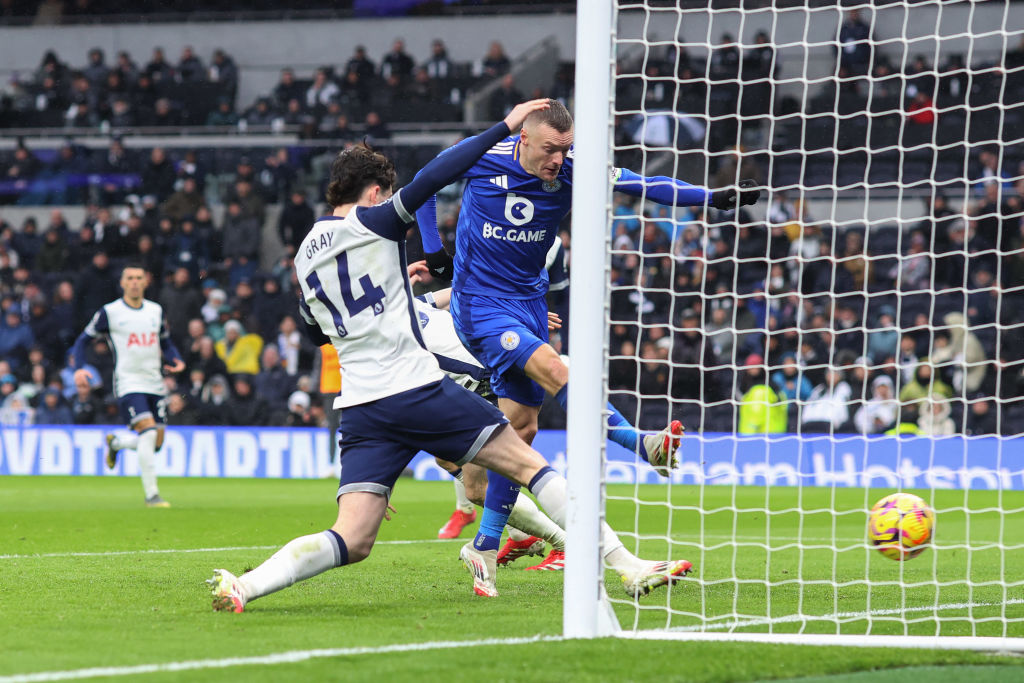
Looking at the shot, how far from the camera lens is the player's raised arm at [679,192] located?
18.9 ft

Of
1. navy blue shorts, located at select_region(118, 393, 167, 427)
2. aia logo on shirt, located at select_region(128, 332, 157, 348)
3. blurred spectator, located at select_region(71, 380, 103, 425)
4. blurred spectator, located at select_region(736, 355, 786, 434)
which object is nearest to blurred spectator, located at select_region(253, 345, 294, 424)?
blurred spectator, located at select_region(71, 380, 103, 425)

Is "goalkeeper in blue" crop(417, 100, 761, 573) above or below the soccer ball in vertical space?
above

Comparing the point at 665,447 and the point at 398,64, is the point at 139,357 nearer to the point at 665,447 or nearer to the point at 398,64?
the point at 665,447

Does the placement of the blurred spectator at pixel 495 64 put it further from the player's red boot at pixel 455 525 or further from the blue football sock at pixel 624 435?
the blue football sock at pixel 624 435

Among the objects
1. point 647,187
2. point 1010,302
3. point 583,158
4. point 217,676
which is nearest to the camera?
point 217,676

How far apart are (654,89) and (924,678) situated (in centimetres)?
1748

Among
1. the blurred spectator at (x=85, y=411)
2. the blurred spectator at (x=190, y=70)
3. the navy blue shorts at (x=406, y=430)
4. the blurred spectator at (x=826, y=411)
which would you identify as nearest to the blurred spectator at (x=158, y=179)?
the blurred spectator at (x=190, y=70)

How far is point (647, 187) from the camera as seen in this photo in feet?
19.5

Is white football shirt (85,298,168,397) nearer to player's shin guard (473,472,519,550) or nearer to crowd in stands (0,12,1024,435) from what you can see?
crowd in stands (0,12,1024,435)

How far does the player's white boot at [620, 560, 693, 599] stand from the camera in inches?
199

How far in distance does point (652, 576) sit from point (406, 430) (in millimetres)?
1134

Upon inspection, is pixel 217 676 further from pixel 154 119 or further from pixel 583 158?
pixel 154 119

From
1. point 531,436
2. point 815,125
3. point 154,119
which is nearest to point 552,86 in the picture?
point 815,125

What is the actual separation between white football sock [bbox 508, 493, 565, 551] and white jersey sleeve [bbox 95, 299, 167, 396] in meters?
6.88
